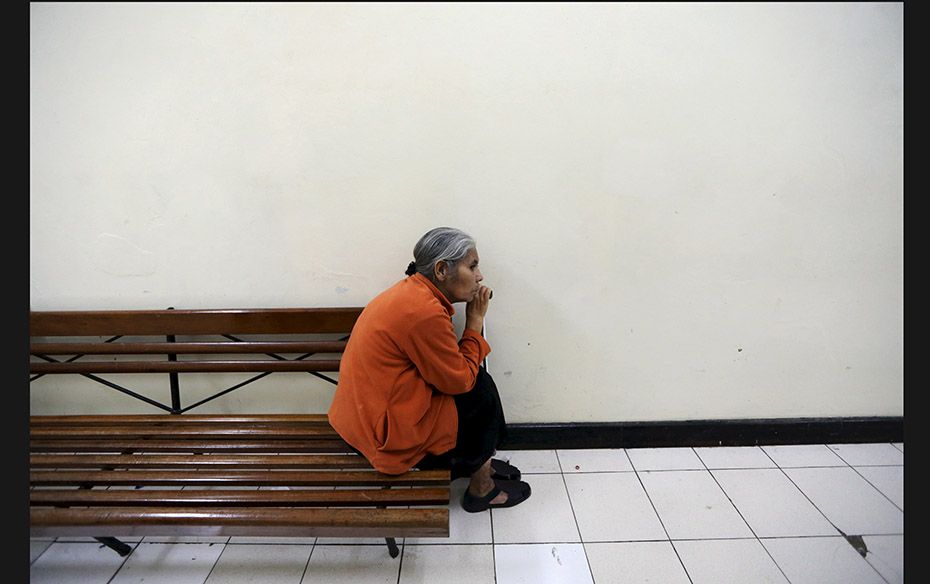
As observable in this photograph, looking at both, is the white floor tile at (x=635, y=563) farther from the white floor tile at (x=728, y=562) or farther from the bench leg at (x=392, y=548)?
the bench leg at (x=392, y=548)

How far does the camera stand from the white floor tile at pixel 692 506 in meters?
1.95

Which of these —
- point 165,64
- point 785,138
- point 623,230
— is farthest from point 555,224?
point 165,64

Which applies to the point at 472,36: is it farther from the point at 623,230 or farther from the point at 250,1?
the point at 623,230

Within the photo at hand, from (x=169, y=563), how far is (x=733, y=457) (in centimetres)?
254

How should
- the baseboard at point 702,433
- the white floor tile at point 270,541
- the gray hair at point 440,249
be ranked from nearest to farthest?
the gray hair at point 440,249 → the white floor tile at point 270,541 → the baseboard at point 702,433

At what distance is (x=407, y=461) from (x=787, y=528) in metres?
1.56

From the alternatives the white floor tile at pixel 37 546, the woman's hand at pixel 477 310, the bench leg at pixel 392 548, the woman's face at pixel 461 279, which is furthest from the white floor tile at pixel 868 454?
the white floor tile at pixel 37 546

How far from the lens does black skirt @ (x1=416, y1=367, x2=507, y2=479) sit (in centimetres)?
192

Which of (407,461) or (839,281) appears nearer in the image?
(407,461)

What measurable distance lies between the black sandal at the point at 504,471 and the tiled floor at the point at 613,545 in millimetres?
109

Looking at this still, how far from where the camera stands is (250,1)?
205 centimetres

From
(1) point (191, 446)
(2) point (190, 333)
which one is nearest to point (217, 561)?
(1) point (191, 446)

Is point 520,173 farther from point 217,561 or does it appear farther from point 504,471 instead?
point 217,561

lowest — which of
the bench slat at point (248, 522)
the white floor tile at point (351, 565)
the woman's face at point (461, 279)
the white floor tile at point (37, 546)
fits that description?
the white floor tile at point (351, 565)
